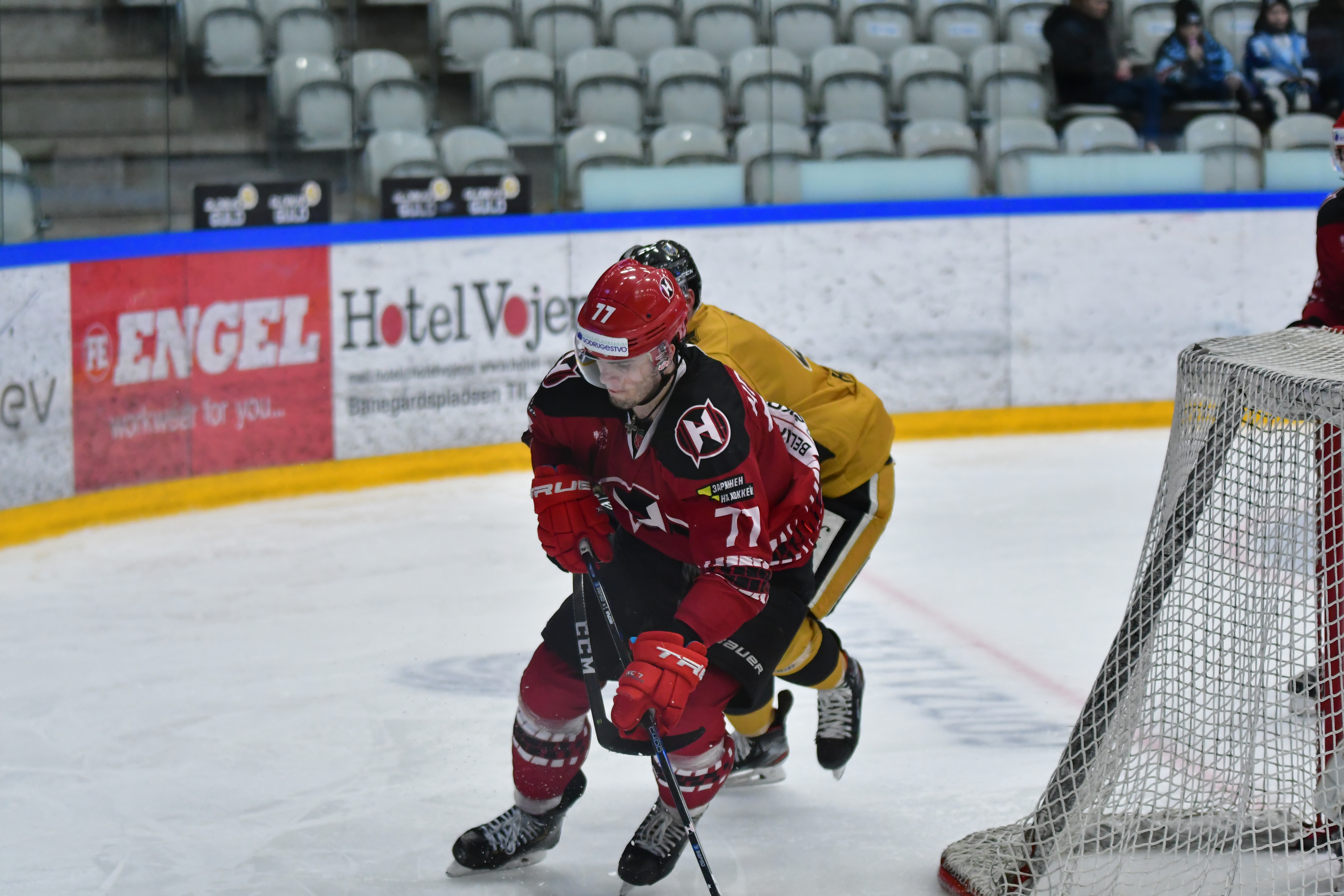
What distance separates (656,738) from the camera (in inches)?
103

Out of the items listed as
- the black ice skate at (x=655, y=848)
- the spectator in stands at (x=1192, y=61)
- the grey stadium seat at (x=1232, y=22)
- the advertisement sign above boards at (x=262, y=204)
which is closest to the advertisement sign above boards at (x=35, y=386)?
the advertisement sign above boards at (x=262, y=204)

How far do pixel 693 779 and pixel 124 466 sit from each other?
11.9 feet

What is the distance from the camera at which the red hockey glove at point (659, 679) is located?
240 centimetres

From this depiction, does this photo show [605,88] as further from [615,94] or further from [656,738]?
[656,738]

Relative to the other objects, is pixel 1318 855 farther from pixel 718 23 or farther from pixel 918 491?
pixel 718 23

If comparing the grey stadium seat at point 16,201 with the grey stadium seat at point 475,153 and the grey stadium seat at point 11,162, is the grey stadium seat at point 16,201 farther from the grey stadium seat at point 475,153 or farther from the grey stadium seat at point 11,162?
the grey stadium seat at point 475,153

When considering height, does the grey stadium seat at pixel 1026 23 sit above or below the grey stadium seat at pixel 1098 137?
above

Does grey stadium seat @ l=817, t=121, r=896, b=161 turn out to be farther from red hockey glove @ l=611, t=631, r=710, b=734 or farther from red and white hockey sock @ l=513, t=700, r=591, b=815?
red hockey glove @ l=611, t=631, r=710, b=734

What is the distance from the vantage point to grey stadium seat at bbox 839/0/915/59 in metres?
7.69

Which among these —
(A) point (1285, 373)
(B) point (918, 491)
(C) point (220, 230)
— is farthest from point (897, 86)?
(A) point (1285, 373)

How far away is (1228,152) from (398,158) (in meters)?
3.80

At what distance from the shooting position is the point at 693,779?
107 inches

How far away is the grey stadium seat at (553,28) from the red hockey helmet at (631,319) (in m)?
4.58

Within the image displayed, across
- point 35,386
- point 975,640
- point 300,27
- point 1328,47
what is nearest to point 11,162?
point 35,386
